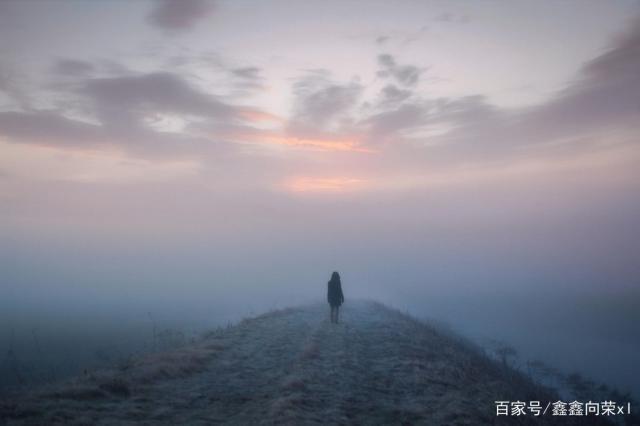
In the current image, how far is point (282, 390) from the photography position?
424 inches

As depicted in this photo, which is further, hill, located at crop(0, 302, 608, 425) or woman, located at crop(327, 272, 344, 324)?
woman, located at crop(327, 272, 344, 324)

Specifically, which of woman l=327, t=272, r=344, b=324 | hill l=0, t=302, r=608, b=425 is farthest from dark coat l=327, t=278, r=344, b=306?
hill l=0, t=302, r=608, b=425

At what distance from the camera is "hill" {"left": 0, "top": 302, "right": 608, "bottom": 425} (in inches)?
345

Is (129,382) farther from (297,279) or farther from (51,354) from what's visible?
(297,279)

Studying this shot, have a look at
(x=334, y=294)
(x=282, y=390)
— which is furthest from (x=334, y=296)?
(x=282, y=390)

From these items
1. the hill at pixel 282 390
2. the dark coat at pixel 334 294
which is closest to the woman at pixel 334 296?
the dark coat at pixel 334 294

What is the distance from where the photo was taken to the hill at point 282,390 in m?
8.77

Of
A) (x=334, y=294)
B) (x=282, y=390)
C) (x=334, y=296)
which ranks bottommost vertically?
(x=282, y=390)

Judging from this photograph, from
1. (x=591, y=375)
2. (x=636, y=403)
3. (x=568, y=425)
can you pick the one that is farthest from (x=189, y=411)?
(x=591, y=375)

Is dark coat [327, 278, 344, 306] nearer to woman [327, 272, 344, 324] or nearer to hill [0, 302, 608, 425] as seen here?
woman [327, 272, 344, 324]

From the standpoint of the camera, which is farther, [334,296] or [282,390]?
[334,296]

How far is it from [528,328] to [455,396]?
41.9 metres

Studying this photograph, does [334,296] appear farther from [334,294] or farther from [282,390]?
[282,390]

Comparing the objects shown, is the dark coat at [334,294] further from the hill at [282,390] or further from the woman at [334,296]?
the hill at [282,390]
